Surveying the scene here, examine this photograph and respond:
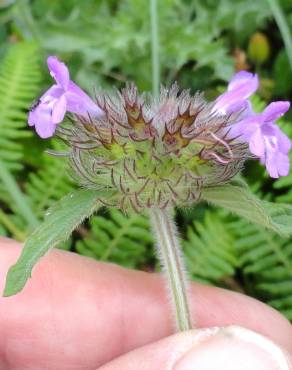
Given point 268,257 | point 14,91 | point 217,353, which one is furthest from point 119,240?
point 217,353

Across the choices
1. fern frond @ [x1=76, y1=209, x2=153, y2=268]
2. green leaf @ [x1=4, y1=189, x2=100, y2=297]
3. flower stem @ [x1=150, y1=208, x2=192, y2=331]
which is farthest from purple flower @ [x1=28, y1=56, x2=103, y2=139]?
fern frond @ [x1=76, y1=209, x2=153, y2=268]

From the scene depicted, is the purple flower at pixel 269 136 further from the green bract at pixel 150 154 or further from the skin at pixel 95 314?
the skin at pixel 95 314

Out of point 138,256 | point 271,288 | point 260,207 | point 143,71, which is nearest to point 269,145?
point 260,207

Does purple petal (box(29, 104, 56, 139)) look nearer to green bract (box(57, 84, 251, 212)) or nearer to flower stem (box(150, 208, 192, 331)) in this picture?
green bract (box(57, 84, 251, 212))

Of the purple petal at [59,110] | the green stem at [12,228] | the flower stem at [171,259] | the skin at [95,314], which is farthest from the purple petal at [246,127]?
the green stem at [12,228]

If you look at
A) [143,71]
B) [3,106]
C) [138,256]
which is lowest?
[138,256]

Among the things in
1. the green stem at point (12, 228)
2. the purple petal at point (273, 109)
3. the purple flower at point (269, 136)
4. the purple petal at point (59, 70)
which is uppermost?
the green stem at point (12, 228)

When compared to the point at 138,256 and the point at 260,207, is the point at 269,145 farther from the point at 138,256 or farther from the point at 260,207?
the point at 138,256
